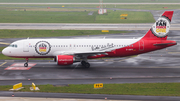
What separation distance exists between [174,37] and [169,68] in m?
28.0

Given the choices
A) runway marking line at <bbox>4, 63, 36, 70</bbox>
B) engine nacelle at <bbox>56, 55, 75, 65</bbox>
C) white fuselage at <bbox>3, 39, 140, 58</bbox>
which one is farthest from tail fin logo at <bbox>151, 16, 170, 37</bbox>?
runway marking line at <bbox>4, 63, 36, 70</bbox>

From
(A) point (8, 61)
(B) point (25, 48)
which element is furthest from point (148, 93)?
(A) point (8, 61)

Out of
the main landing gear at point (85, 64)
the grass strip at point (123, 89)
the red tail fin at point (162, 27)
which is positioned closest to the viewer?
the grass strip at point (123, 89)

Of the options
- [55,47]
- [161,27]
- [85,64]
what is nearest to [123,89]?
[85,64]

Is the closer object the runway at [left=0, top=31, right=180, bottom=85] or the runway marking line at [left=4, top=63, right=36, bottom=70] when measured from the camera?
the runway at [left=0, top=31, right=180, bottom=85]

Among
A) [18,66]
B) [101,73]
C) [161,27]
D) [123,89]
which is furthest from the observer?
[161,27]

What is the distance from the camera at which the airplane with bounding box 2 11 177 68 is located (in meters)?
39.8

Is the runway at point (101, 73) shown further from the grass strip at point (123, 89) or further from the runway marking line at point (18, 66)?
the grass strip at point (123, 89)

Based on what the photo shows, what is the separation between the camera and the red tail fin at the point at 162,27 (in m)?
40.8

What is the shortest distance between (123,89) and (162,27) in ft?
54.7

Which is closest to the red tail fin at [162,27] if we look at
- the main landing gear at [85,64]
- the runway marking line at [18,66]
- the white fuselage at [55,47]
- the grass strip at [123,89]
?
the white fuselage at [55,47]

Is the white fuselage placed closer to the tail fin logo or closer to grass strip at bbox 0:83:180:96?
the tail fin logo

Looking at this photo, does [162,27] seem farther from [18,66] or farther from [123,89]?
[18,66]

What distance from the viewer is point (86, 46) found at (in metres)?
40.5
